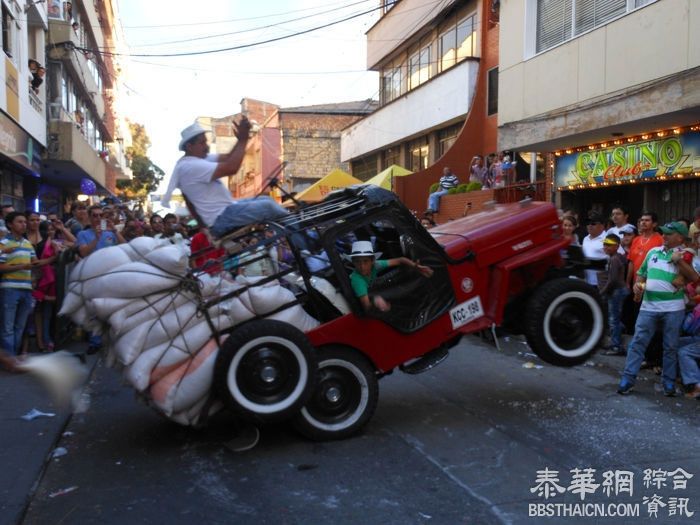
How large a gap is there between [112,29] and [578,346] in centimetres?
4128

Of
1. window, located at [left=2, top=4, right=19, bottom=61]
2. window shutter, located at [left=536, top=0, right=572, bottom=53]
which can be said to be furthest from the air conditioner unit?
window shutter, located at [left=536, top=0, right=572, bottom=53]

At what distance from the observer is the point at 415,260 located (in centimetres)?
571

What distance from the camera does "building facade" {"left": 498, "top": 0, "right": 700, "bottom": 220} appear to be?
1080cm

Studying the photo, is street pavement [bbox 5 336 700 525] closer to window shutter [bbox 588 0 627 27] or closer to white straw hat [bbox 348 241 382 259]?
white straw hat [bbox 348 241 382 259]

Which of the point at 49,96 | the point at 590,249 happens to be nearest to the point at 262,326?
the point at 590,249

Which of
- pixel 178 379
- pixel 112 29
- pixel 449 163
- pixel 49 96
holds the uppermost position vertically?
pixel 112 29

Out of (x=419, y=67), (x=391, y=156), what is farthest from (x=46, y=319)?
(x=391, y=156)

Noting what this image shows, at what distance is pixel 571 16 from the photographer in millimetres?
13719

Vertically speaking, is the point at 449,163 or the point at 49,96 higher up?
the point at 49,96

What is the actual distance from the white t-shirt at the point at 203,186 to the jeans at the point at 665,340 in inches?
177

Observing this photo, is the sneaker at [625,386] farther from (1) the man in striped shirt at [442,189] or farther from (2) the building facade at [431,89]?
(2) the building facade at [431,89]

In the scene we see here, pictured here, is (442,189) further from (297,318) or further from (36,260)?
(297,318)

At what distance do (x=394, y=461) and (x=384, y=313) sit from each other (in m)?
1.22

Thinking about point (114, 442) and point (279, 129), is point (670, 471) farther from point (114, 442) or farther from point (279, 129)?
point (279, 129)
